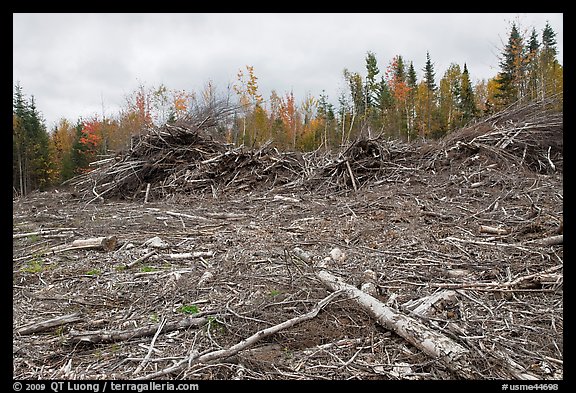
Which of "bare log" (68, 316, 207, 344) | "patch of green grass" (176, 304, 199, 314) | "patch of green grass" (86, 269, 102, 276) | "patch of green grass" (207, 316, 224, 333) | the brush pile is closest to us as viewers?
"bare log" (68, 316, 207, 344)

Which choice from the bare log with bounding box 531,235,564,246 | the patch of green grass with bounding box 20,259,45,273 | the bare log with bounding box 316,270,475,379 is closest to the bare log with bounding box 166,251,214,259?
the patch of green grass with bounding box 20,259,45,273

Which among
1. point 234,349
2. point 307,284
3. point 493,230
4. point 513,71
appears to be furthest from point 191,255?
point 513,71

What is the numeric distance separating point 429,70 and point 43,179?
125 ft

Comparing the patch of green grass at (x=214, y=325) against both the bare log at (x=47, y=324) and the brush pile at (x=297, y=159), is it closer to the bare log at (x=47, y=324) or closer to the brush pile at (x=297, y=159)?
the bare log at (x=47, y=324)

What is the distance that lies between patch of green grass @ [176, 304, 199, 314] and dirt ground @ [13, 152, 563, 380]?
19mm

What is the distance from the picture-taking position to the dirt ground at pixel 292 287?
2.21 m

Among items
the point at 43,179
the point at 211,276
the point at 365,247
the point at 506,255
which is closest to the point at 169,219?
the point at 211,276

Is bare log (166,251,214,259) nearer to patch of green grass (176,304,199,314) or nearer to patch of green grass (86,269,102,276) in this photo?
patch of green grass (86,269,102,276)

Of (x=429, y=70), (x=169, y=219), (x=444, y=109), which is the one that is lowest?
(x=169, y=219)

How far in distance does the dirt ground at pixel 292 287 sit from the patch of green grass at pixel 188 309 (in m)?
0.02

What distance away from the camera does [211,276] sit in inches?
142

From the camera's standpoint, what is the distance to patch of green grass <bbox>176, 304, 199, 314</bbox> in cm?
291

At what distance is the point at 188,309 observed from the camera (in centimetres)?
294
